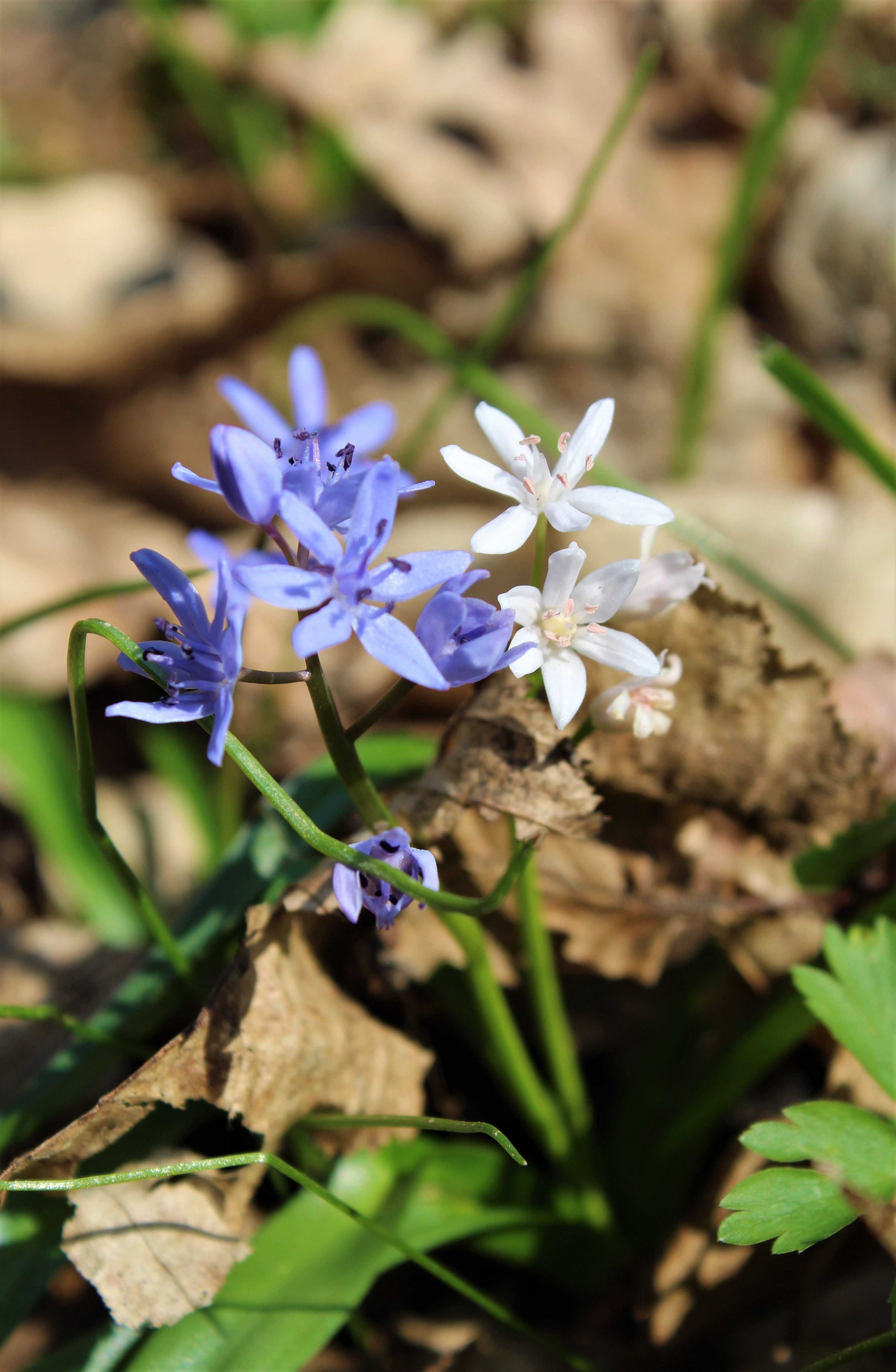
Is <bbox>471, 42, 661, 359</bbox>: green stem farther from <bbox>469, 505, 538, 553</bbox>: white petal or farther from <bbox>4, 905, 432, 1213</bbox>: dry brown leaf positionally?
<bbox>4, 905, 432, 1213</bbox>: dry brown leaf

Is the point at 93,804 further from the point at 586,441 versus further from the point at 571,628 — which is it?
the point at 586,441

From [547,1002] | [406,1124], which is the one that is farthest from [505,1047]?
[406,1124]

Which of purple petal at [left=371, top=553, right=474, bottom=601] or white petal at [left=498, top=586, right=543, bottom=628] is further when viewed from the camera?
white petal at [left=498, top=586, right=543, bottom=628]

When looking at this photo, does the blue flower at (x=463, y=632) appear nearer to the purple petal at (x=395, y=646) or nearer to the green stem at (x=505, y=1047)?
the purple petal at (x=395, y=646)

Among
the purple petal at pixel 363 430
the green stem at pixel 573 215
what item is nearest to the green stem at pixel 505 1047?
the purple petal at pixel 363 430

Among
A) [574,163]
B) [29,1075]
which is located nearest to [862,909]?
[29,1075]

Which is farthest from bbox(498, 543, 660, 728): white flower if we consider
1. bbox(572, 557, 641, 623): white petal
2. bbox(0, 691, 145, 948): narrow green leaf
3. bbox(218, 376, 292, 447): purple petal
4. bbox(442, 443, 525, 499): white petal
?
bbox(0, 691, 145, 948): narrow green leaf
